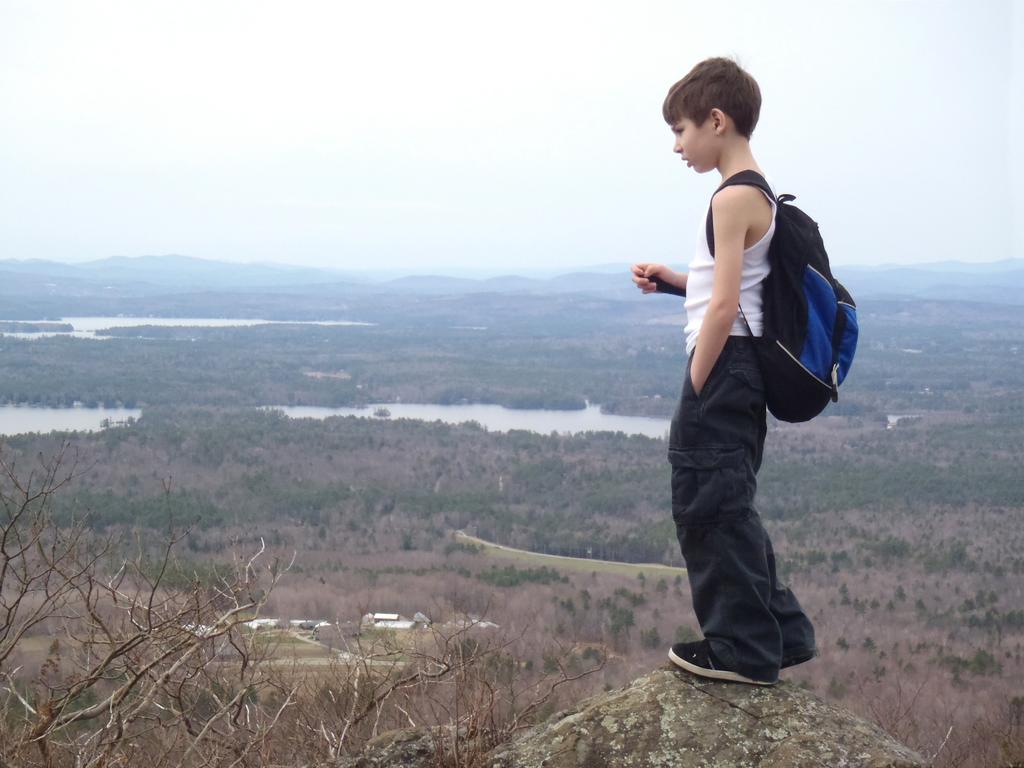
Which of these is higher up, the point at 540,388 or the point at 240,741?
the point at 240,741

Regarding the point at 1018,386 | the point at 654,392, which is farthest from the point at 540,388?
the point at 1018,386

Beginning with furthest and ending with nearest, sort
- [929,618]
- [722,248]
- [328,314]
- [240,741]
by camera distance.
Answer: [328,314]
[929,618]
[240,741]
[722,248]

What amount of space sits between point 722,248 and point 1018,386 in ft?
202

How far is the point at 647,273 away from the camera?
356 cm

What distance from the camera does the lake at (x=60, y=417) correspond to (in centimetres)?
4356

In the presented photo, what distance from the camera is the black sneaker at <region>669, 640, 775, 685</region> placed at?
3.22m

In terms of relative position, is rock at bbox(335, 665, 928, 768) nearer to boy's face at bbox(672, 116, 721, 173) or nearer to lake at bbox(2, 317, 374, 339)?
boy's face at bbox(672, 116, 721, 173)

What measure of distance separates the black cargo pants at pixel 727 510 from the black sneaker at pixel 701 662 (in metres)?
0.03

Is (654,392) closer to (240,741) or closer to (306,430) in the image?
(306,430)

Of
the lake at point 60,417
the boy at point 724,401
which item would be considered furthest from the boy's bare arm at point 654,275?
the lake at point 60,417

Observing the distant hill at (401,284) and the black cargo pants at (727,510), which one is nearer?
the black cargo pants at (727,510)

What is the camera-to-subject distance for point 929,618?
20438 millimetres

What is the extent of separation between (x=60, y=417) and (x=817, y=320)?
50.1 m

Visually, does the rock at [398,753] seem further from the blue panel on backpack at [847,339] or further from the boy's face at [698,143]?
the boy's face at [698,143]
